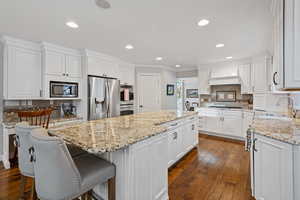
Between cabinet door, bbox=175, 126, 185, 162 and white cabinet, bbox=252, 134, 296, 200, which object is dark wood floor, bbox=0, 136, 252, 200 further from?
white cabinet, bbox=252, 134, 296, 200

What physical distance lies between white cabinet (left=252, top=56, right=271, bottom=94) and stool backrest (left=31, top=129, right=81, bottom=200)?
4.50 meters

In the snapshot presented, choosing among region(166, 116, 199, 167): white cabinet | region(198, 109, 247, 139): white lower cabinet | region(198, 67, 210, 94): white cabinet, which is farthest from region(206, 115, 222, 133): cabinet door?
region(166, 116, 199, 167): white cabinet

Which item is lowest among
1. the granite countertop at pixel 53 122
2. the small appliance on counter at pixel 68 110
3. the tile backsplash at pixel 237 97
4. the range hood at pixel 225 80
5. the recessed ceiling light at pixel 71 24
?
the granite countertop at pixel 53 122

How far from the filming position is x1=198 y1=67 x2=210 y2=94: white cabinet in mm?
4848

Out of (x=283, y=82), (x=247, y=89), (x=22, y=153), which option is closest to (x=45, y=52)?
(x=22, y=153)

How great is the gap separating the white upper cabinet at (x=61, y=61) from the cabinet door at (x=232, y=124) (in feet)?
13.9

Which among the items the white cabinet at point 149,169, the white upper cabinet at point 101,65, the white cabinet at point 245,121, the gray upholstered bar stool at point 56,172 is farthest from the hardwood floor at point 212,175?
the white upper cabinet at point 101,65

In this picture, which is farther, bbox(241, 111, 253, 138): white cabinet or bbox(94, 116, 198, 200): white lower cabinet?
bbox(241, 111, 253, 138): white cabinet

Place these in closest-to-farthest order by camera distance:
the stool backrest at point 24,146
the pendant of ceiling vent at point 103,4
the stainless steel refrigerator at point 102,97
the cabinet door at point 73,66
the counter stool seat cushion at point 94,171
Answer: the counter stool seat cushion at point 94,171 < the stool backrest at point 24,146 < the pendant of ceiling vent at point 103,4 < the cabinet door at point 73,66 < the stainless steel refrigerator at point 102,97

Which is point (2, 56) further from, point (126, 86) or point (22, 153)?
point (126, 86)

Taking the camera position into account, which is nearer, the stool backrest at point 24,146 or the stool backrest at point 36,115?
the stool backrest at point 24,146

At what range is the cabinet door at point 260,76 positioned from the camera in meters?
3.71

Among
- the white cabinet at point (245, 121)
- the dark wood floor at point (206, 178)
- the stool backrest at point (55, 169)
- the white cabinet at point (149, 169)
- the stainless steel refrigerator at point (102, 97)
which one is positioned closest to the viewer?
the stool backrest at point (55, 169)

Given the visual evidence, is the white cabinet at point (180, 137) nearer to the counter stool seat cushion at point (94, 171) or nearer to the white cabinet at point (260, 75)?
the counter stool seat cushion at point (94, 171)
